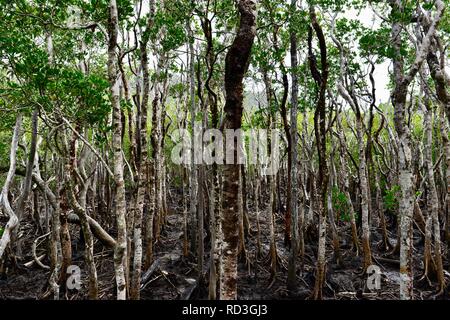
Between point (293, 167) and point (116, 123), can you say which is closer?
point (116, 123)

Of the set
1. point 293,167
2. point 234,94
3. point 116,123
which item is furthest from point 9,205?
point 293,167

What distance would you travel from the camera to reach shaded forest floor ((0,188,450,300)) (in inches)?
340

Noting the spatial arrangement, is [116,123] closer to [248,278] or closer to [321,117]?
[321,117]

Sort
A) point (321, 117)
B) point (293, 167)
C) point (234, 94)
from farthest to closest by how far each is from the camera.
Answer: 1. point (293, 167)
2. point (321, 117)
3. point (234, 94)

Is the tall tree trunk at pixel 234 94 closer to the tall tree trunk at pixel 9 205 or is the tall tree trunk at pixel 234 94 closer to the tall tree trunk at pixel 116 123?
the tall tree trunk at pixel 116 123

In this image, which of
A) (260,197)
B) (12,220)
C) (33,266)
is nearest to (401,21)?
(12,220)

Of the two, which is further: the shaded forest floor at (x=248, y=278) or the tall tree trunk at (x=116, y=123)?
the shaded forest floor at (x=248, y=278)

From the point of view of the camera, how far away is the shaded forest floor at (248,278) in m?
8.62

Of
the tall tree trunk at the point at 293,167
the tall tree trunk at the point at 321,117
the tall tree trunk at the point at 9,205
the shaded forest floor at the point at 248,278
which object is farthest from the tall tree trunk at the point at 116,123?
→ the tall tree trunk at the point at 293,167

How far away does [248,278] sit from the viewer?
967 cm

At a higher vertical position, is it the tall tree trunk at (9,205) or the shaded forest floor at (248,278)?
the tall tree trunk at (9,205)

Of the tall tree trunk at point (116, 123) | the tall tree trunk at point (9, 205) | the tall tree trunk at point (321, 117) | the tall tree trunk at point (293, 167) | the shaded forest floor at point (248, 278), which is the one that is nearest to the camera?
the tall tree trunk at point (116, 123)

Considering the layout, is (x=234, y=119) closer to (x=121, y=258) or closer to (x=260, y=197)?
(x=121, y=258)

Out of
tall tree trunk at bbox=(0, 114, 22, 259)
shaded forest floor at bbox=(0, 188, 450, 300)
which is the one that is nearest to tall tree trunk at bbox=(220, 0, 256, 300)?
tall tree trunk at bbox=(0, 114, 22, 259)
